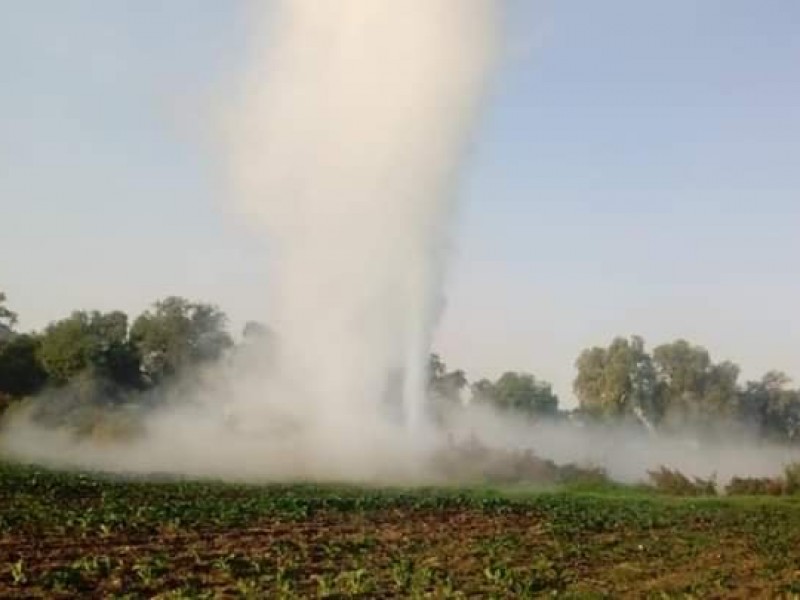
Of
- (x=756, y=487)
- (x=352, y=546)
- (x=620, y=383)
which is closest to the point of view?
(x=352, y=546)

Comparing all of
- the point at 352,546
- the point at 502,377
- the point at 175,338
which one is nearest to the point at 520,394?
the point at 502,377

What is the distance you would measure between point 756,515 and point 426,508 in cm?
1386

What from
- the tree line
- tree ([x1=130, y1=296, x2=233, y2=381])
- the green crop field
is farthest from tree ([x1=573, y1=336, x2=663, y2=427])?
the green crop field

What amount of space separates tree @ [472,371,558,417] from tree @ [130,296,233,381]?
29.4 m

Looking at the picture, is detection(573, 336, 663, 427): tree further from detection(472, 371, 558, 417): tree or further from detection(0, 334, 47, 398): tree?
detection(0, 334, 47, 398): tree

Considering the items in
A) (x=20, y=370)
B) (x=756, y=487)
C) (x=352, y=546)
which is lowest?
(x=352, y=546)

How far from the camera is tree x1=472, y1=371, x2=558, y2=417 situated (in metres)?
116

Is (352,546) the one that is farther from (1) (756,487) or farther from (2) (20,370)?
(2) (20,370)

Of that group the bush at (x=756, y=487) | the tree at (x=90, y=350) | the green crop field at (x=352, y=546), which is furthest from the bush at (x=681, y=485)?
the tree at (x=90, y=350)

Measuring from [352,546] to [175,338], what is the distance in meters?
77.4

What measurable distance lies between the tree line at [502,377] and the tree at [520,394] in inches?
4.8

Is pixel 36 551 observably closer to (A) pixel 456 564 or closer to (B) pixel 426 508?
(A) pixel 456 564

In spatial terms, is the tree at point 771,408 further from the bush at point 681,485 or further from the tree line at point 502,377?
the bush at point 681,485

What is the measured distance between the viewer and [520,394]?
389ft
